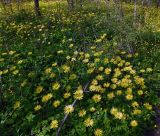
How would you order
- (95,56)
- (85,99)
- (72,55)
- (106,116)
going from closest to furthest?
(106,116)
(85,99)
(95,56)
(72,55)

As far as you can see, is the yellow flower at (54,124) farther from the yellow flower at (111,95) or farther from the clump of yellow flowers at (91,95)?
the yellow flower at (111,95)

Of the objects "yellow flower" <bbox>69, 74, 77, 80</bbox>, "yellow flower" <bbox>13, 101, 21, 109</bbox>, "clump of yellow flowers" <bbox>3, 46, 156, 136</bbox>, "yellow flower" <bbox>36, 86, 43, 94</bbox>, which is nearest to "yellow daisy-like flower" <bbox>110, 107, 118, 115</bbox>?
"clump of yellow flowers" <bbox>3, 46, 156, 136</bbox>

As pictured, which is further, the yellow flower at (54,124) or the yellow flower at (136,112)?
the yellow flower at (136,112)

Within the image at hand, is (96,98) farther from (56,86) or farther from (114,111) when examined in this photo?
(56,86)

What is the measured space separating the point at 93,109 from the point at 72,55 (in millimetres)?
2689

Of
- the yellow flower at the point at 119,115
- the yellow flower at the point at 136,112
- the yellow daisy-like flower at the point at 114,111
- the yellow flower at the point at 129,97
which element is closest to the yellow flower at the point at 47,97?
the yellow daisy-like flower at the point at 114,111

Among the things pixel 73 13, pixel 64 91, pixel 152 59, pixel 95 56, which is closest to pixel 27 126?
pixel 64 91

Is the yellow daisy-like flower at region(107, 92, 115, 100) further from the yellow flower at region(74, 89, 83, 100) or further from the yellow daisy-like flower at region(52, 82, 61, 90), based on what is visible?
the yellow daisy-like flower at region(52, 82, 61, 90)

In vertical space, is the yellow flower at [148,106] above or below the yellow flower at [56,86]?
below

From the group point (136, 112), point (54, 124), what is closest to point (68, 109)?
point (54, 124)

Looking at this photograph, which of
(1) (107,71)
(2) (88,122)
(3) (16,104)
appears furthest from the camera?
(1) (107,71)

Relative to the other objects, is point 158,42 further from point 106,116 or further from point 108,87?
point 106,116

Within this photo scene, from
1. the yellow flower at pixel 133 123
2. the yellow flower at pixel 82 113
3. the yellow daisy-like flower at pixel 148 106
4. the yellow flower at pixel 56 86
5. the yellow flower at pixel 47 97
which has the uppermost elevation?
the yellow flower at pixel 56 86

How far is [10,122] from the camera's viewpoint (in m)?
5.11
